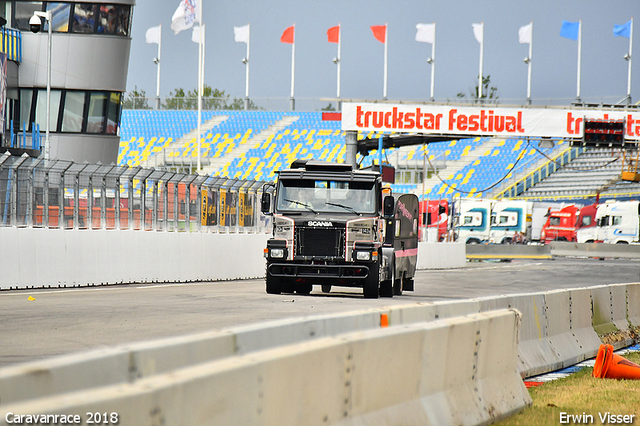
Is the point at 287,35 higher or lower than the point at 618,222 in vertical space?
higher

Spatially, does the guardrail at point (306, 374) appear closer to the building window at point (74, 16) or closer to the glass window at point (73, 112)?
the glass window at point (73, 112)

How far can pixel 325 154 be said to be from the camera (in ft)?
234

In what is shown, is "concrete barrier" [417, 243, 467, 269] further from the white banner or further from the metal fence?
the metal fence

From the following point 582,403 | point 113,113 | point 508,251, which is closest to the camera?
point 582,403

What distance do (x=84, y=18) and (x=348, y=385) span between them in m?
35.6

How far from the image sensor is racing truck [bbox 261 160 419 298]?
1789cm

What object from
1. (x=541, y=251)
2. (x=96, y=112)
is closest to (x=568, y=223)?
(x=541, y=251)

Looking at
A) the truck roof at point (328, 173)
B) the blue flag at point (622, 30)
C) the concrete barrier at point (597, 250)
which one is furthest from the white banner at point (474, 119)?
the blue flag at point (622, 30)

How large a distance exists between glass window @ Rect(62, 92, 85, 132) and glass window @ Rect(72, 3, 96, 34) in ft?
8.80

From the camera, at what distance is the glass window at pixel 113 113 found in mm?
39656

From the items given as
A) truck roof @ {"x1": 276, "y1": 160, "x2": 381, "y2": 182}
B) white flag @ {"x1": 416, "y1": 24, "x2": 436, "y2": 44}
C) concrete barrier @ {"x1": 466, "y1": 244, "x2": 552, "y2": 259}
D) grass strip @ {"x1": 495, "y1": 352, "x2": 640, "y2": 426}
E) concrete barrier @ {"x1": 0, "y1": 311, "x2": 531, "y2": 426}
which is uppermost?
white flag @ {"x1": 416, "y1": 24, "x2": 436, "y2": 44}

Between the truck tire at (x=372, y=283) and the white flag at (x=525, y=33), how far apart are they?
2011 inches

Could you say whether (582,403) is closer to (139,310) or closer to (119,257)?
(139,310)

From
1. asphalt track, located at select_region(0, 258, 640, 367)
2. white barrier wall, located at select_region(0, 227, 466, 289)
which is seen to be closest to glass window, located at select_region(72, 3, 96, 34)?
white barrier wall, located at select_region(0, 227, 466, 289)
